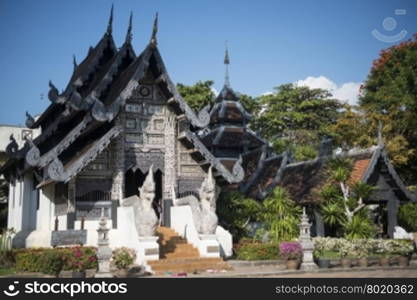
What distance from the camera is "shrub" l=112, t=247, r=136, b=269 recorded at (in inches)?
570

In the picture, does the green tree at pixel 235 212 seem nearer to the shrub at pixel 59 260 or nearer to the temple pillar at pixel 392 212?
the temple pillar at pixel 392 212

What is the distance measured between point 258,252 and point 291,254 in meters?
1.60

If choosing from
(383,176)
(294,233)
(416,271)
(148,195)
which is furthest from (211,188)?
(383,176)

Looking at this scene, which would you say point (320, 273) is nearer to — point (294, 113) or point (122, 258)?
point (122, 258)

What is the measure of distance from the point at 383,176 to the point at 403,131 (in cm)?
881

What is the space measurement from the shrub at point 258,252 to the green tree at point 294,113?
1050 inches

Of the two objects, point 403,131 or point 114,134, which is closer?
point 114,134

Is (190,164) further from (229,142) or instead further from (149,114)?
(229,142)

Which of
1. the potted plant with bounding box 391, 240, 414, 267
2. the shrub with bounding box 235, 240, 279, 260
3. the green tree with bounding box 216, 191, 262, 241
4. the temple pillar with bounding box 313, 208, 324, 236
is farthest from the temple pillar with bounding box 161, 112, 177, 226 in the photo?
the potted plant with bounding box 391, 240, 414, 267

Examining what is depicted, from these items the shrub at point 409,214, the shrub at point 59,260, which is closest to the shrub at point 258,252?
the shrub at point 59,260

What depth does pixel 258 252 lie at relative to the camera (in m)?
17.6

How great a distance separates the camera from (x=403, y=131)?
105 feet

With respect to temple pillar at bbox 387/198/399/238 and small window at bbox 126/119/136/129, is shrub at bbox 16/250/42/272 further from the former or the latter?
temple pillar at bbox 387/198/399/238

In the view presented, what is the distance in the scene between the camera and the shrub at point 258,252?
1756 cm
